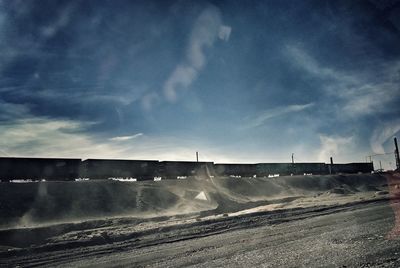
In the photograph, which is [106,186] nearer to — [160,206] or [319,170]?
[160,206]

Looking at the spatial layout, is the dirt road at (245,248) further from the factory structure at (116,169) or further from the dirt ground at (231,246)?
the factory structure at (116,169)

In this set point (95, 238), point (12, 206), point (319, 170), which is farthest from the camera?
point (319, 170)

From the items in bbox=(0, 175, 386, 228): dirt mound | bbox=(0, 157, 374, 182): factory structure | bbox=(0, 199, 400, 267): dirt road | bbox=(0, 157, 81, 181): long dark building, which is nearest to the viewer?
bbox=(0, 199, 400, 267): dirt road

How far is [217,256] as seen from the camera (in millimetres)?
7473

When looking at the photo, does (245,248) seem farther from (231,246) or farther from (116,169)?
(116,169)

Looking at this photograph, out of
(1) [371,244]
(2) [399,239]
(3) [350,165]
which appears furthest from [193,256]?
(3) [350,165]

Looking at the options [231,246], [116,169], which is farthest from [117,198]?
[231,246]

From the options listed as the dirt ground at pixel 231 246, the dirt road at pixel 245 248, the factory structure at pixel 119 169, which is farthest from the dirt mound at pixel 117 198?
the dirt road at pixel 245 248

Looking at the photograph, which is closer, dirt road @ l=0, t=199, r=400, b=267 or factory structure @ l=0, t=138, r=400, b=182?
dirt road @ l=0, t=199, r=400, b=267

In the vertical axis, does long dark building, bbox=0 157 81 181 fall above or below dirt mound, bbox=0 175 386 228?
above

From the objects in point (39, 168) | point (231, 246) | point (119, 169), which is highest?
point (39, 168)

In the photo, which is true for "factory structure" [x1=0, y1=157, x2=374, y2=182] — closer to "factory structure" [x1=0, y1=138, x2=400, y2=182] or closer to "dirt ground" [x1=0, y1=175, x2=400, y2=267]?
"factory structure" [x1=0, y1=138, x2=400, y2=182]

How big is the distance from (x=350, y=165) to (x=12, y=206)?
56663 millimetres

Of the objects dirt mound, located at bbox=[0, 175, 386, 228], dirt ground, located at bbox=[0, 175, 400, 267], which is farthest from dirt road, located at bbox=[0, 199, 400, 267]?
dirt mound, located at bbox=[0, 175, 386, 228]
